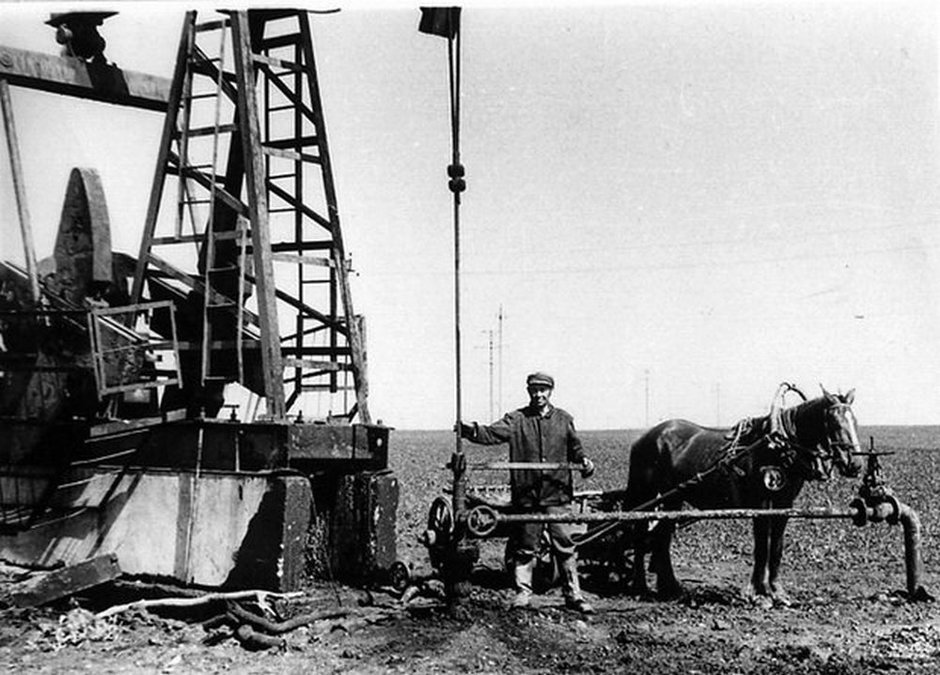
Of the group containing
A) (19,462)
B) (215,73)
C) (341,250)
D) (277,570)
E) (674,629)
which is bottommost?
(674,629)

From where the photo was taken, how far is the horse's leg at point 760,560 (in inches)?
331

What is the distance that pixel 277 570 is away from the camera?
23.1 ft

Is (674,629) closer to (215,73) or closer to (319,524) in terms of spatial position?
(319,524)

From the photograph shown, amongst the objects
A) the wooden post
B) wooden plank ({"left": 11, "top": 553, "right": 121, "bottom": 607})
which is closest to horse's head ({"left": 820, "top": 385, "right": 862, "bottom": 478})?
wooden plank ({"left": 11, "top": 553, "right": 121, "bottom": 607})

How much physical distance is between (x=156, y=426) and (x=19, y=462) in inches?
57.1

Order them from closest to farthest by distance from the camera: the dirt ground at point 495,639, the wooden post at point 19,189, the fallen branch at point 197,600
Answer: the dirt ground at point 495,639
the fallen branch at point 197,600
the wooden post at point 19,189

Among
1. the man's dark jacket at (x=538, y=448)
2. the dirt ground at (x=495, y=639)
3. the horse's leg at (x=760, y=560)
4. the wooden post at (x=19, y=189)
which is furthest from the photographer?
the horse's leg at (x=760, y=560)

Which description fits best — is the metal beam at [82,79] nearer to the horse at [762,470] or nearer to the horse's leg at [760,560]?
the horse at [762,470]

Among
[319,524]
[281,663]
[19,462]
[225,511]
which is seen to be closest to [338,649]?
[281,663]

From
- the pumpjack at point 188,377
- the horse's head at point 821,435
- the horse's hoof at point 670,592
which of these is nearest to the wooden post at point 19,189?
the pumpjack at point 188,377

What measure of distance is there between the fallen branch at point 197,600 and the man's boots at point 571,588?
7.47 ft

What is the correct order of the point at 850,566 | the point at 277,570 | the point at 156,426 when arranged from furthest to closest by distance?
the point at 850,566, the point at 156,426, the point at 277,570

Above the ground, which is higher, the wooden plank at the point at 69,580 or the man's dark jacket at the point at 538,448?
the man's dark jacket at the point at 538,448

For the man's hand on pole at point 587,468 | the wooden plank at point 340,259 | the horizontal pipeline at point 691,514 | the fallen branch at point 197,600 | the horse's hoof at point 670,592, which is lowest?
the horse's hoof at point 670,592
